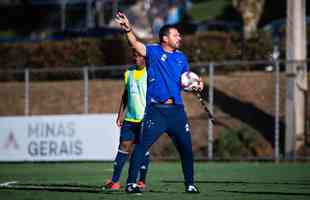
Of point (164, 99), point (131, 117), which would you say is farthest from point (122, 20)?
point (131, 117)

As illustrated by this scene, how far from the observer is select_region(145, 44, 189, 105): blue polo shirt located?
1317cm

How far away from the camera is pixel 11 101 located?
30719 millimetres

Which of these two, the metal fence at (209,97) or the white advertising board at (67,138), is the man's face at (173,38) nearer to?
the white advertising board at (67,138)

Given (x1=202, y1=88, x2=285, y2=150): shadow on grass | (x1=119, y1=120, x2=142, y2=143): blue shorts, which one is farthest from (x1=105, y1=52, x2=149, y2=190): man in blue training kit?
(x1=202, y1=88, x2=285, y2=150): shadow on grass

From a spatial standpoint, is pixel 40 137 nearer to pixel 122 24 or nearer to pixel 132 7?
pixel 122 24

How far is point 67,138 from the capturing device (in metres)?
24.8

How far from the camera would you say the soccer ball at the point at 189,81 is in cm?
1312

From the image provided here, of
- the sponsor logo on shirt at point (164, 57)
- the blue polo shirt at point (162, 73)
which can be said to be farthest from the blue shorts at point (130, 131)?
the sponsor logo on shirt at point (164, 57)

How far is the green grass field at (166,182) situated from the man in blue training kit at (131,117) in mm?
356

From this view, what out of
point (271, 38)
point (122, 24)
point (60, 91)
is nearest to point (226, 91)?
point (271, 38)

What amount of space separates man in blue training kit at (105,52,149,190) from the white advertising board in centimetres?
872

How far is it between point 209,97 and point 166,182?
9.58 m

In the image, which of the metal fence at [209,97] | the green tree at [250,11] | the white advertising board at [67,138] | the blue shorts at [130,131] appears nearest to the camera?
the blue shorts at [130,131]

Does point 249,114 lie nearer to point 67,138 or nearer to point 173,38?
point 67,138
